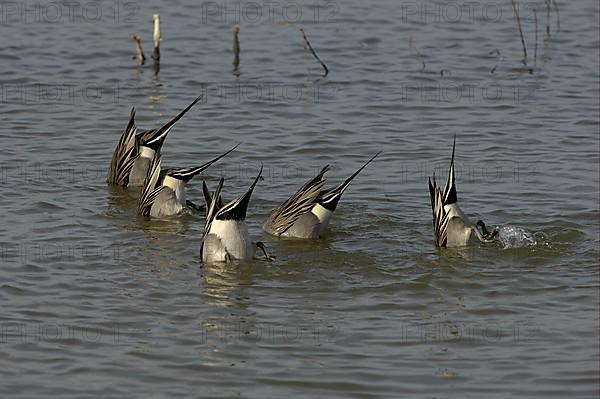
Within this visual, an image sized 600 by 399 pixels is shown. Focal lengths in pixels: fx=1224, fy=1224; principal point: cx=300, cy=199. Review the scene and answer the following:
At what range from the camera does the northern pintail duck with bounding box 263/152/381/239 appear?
1006 centimetres

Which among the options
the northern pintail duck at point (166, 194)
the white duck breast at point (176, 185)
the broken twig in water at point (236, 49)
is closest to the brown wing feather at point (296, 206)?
the northern pintail duck at point (166, 194)

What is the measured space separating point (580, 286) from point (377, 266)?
1504 mm

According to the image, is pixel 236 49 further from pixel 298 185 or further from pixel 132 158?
pixel 298 185

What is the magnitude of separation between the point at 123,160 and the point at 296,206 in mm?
2288

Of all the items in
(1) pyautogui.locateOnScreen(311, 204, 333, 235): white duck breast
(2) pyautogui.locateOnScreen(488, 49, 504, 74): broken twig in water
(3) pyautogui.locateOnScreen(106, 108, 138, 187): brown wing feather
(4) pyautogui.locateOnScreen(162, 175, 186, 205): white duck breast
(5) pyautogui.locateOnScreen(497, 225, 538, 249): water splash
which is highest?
(2) pyautogui.locateOnScreen(488, 49, 504, 74): broken twig in water

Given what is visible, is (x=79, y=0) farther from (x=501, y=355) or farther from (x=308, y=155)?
(x=501, y=355)

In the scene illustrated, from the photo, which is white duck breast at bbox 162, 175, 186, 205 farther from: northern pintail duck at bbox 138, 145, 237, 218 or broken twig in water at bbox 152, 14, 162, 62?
broken twig in water at bbox 152, 14, 162, 62

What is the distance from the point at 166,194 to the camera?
34.8ft

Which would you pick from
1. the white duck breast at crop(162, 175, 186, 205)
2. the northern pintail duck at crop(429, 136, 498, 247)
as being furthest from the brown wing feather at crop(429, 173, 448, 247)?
the white duck breast at crop(162, 175, 186, 205)

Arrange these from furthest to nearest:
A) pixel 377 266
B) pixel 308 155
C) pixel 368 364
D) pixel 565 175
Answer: pixel 308 155 < pixel 565 175 < pixel 377 266 < pixel 368 364

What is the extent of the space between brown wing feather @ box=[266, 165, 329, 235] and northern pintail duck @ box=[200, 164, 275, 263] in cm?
86

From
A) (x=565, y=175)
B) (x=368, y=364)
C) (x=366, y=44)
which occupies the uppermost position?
(x=366, y=44)

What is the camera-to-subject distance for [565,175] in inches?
452

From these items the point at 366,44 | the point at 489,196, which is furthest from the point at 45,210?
the point at 366,44
